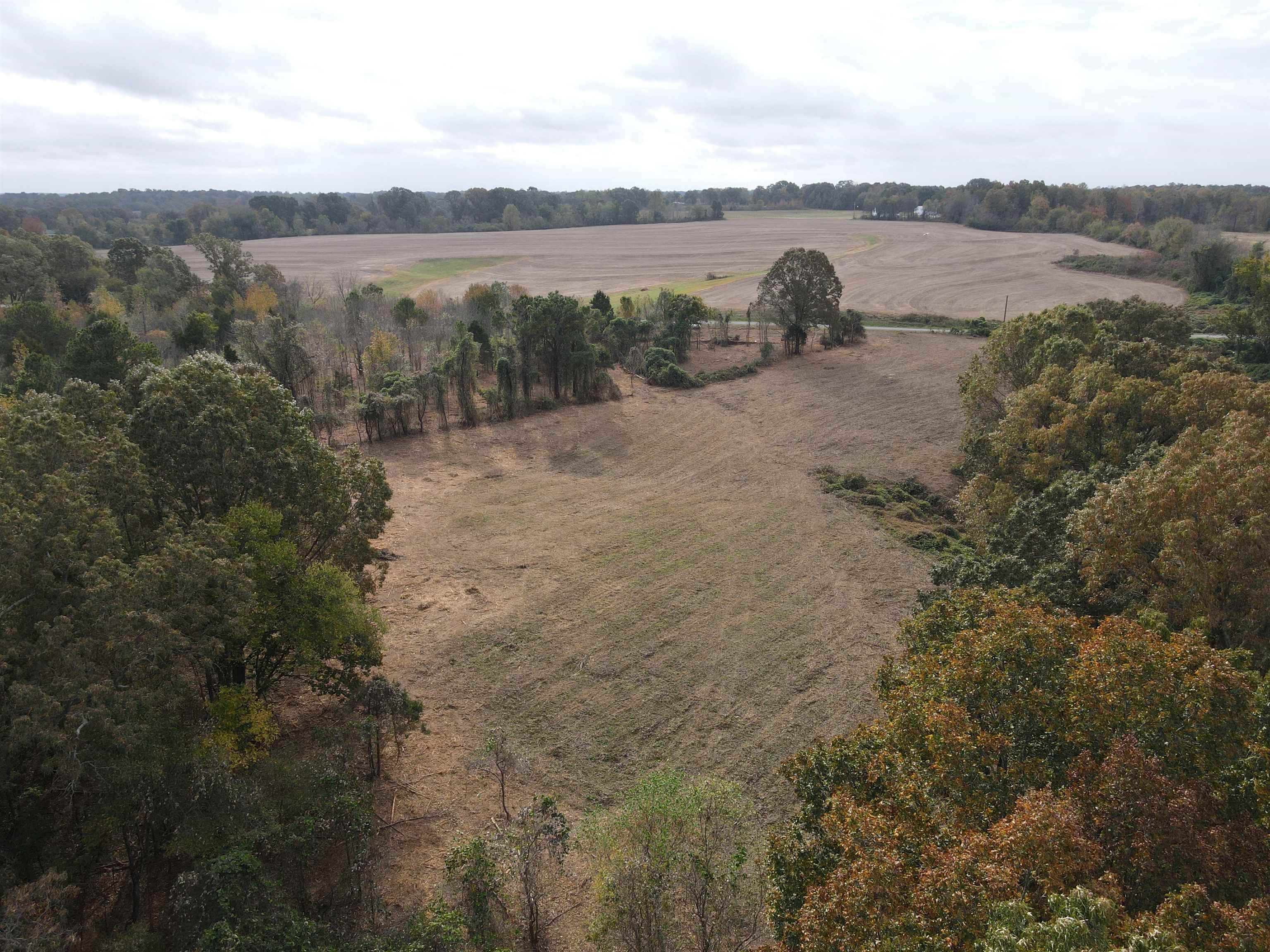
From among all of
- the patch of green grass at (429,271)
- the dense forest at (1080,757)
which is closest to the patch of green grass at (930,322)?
the dense forest at (1080,757)

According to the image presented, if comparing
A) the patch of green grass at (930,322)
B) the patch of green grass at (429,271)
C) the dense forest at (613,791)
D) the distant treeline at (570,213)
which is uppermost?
the distant treeline at (570,213)

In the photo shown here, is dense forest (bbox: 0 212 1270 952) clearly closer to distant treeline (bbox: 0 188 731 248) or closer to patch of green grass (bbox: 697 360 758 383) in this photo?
patch of green grass (bbox: 697 360 758 383)

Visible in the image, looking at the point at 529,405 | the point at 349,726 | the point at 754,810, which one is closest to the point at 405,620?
the point at 349,726

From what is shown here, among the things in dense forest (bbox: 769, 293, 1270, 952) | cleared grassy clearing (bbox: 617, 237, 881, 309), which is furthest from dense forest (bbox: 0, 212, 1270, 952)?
cleared grassy clearing (bbox: 617, 237, 881, 309)

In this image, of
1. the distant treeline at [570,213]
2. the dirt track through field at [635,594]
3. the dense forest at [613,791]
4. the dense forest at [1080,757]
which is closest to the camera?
the dense forest at [1080,757]

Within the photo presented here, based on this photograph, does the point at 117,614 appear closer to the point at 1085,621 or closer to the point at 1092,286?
the point at 1085,621

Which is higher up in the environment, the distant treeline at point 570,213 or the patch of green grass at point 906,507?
the distant treeline at point 570,213

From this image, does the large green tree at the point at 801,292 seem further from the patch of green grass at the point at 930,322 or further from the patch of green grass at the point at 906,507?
the patch of green grass at the point at 906,507
